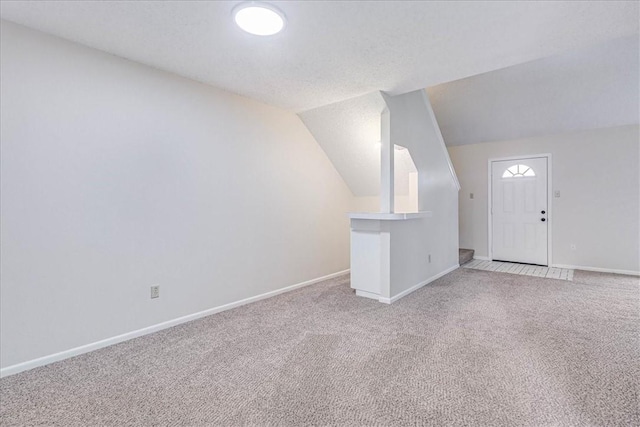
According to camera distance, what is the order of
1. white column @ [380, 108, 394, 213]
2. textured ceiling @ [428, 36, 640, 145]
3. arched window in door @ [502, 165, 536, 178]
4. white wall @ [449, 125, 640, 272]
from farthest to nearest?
1. arched window in door @ [502, 165, 536, 178]
2. white wall @ [449, 125, 640, 272]
3. textured ceiling @ [428, 36, 640, 145]
4. white column @ [380, 108, 394, 213]

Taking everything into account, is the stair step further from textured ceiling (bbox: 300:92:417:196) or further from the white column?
the white column

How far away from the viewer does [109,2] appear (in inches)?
70.3

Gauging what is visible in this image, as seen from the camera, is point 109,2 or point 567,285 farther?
point 567,285

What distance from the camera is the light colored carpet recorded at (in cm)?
156

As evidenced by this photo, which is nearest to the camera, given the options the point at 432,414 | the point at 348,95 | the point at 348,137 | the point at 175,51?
the point at 432,414

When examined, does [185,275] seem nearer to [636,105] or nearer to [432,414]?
[432,414]

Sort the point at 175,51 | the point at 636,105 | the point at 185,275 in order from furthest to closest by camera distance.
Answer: the point at 636,105 → the point at 185,275 → the point at 175,51

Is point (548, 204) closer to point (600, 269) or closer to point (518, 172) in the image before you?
point (518, 172)

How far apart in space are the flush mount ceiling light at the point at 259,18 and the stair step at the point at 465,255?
15.2 feet

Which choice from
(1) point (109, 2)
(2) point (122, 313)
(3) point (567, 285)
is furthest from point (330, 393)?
(3) point (567, 285)

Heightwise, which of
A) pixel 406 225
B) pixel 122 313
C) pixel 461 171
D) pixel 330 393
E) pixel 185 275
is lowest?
pixel 330 393

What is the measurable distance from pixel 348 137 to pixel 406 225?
1286 millimetres

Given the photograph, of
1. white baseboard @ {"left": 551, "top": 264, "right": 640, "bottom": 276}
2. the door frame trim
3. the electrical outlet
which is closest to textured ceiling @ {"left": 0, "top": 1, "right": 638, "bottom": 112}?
the electrical outlet

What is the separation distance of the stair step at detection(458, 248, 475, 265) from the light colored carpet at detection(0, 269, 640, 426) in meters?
2.14
